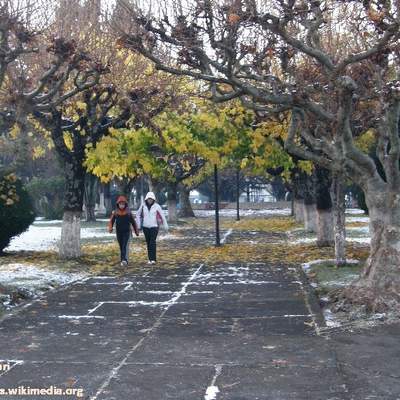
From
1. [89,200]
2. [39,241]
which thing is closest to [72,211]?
[39,241]

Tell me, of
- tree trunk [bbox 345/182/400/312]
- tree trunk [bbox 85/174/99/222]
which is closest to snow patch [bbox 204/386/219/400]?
tree trunk [bbox 345/182/400/312]

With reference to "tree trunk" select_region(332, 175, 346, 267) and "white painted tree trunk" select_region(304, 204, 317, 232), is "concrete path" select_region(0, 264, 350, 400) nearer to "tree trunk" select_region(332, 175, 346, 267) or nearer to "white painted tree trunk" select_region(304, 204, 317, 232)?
"tree trunk" select_region(332, 175, 346, 267)

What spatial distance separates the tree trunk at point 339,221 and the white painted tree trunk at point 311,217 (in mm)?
9867

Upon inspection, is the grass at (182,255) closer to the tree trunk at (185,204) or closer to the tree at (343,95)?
the tree at (343,95)

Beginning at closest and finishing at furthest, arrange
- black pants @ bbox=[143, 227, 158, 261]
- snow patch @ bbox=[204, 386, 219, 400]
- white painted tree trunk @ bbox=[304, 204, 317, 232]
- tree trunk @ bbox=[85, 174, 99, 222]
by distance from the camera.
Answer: snow patch @ bbox=[204, 386, 219, 400]
black pants @ bbox=[143, 227, 158, 261]
white painted tree trunk @ bbox=[304, 204, 317, 232]
tree trunk @ bbox=[85, 174, 99, 222]

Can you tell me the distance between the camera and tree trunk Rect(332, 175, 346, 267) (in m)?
15.4

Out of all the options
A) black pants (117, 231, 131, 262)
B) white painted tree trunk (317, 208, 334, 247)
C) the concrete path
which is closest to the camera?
the concrete path

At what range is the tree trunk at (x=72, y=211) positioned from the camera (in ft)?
58.9

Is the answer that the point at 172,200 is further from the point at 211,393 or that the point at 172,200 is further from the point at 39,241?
the point at 211,393

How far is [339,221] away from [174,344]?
8.48 m

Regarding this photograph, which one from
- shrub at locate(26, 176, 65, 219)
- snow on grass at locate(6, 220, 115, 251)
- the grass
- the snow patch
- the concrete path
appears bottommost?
the snow patch

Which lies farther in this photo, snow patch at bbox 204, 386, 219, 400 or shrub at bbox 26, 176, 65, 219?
shrub at bbox 26, 176, 65, 219

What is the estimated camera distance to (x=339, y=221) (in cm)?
1583

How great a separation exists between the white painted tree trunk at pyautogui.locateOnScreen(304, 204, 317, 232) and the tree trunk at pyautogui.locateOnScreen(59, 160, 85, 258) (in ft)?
36.9
